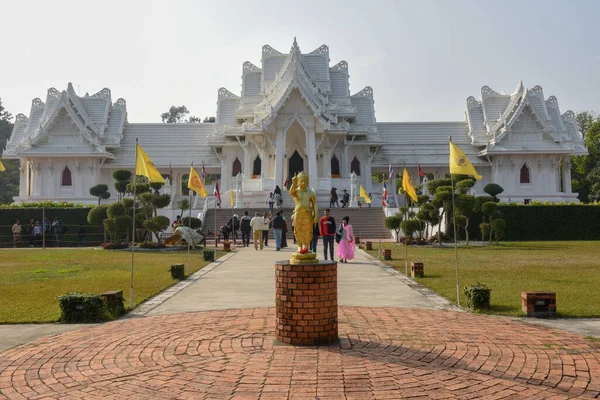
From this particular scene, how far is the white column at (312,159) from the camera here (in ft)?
119

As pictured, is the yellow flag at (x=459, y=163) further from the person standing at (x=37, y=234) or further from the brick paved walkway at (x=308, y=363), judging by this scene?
the person standing at (x=37, y=234)

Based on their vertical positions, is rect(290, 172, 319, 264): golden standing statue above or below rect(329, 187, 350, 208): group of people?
below

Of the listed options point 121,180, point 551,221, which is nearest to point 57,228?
point 121,180

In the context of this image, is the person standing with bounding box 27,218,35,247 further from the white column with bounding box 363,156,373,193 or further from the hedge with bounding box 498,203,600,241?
the hedge with bounding box 498,203,600,241

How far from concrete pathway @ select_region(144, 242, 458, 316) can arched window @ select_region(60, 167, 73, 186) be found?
102ft

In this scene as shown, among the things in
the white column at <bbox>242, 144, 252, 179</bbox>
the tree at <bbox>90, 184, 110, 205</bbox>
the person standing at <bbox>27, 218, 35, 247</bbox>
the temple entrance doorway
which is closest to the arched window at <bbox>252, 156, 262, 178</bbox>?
the white column at <bbox>242, 144, 252, 179</bbox>

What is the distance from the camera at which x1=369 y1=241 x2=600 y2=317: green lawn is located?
30.4 feet

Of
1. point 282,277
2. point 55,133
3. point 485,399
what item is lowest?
point 485,399

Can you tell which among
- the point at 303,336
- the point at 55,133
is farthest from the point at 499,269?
the point at 55,133

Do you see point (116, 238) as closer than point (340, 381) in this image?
No

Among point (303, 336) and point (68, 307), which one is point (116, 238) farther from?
point (303, 336)

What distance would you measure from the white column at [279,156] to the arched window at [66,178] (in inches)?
693

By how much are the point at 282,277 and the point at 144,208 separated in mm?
19239

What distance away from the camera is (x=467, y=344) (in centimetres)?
634
